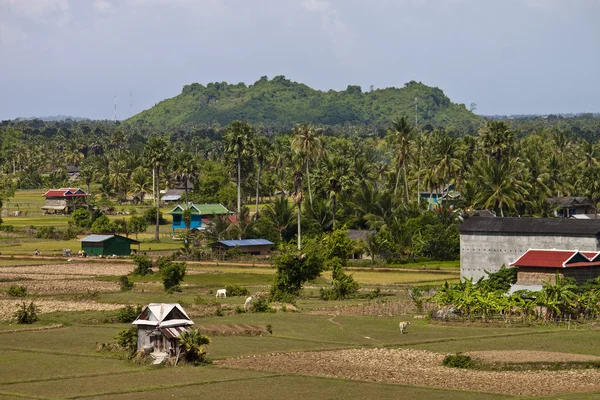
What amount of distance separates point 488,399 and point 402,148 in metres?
88.0

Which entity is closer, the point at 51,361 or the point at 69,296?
the point at 51,361

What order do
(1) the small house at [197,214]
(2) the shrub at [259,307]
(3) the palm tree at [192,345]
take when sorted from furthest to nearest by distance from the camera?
1. (1) the small house at [197,214]
2. (2) the shrub at [259,307]
3. (3) the palm tree at [192,345]

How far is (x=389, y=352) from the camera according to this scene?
51688mm

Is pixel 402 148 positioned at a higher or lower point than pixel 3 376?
higher

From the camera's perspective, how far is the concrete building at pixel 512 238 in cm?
7923

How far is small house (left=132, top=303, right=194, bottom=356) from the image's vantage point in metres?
48.2

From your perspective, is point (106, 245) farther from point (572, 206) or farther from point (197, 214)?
point (572, 206)

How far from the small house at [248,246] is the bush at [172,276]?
28319 mm

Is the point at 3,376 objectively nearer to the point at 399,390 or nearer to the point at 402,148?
the point at 399,390

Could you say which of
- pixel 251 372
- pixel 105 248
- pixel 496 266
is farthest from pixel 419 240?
pixel 251 372

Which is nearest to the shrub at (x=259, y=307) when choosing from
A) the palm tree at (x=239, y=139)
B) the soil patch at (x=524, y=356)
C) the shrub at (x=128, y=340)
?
the shrub at (x=128, y=340)

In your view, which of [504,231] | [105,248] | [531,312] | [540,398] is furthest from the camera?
[105,248]

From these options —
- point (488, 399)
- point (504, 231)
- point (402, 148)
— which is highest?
point (402, 148)

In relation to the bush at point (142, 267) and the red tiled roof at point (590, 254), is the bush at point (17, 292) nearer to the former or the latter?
the bush at point (142, 267)
